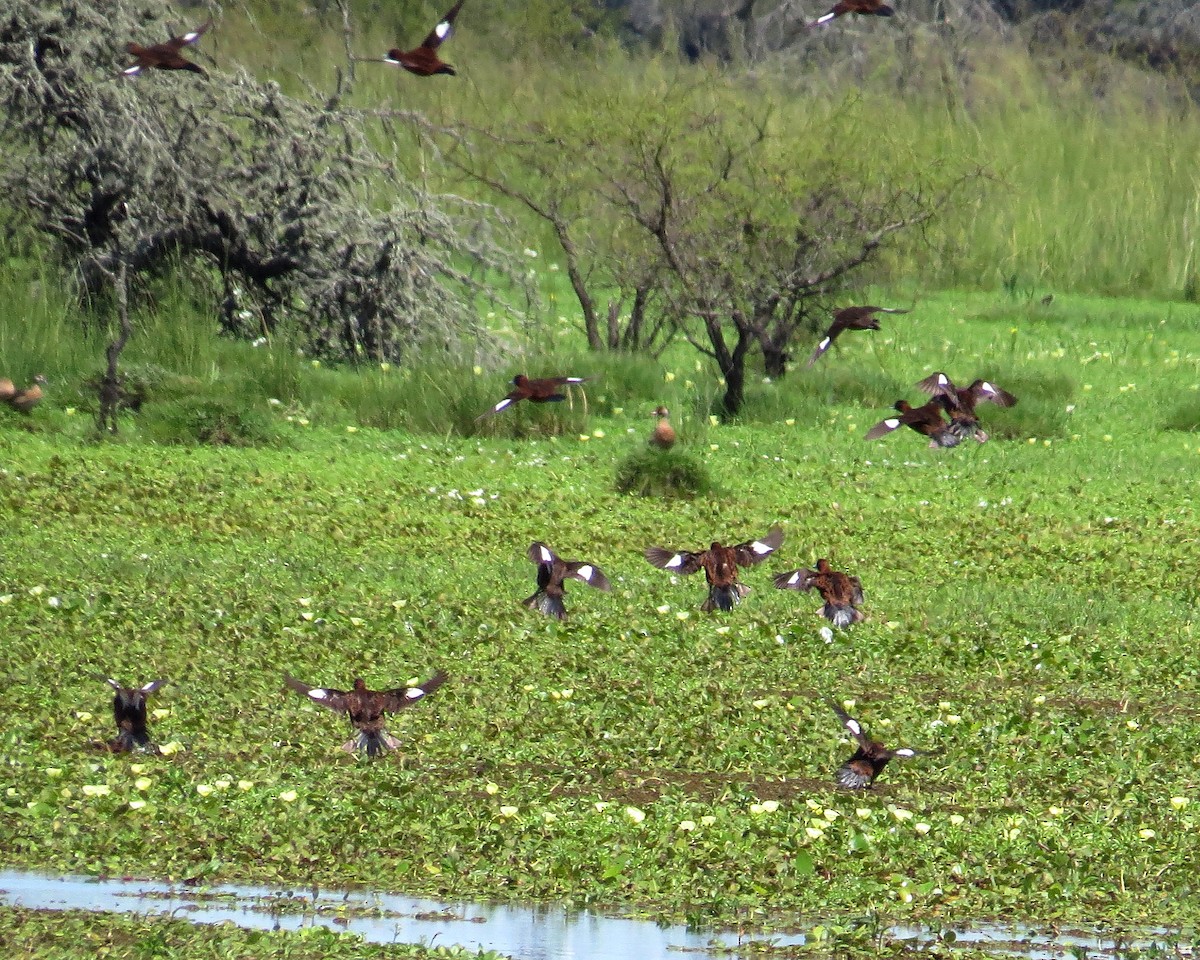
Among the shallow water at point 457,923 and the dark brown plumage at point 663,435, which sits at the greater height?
the dark brown plumage at point 663,435

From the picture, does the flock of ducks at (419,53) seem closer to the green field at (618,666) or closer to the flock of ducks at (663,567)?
the flock of ducks at (663,567)

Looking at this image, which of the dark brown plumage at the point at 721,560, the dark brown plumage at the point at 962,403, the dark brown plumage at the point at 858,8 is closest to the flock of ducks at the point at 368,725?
the dark brown plumage at the point at 721,560

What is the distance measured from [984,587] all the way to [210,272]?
31.0 ft

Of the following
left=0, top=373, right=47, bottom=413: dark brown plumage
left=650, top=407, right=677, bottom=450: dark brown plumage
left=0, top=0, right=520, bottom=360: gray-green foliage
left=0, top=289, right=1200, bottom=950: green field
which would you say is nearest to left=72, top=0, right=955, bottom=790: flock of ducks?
left=0, top=289, right=1200, bottom=950: green field

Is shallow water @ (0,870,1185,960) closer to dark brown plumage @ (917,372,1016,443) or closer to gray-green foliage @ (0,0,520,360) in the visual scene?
dark brown plumage @ (917,372,1016,443)

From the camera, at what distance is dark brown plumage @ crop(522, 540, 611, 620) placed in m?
8.51

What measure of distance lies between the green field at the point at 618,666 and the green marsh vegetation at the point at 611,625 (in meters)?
0.03

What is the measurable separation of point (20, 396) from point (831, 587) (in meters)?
8.04

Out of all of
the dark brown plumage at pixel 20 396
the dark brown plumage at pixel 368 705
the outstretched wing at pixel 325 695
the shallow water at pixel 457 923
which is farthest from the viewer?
the dark brown plumage at pixel 20 396

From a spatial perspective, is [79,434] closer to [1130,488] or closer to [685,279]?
[685,279]

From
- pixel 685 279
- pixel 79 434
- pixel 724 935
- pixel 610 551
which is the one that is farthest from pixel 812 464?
pixel 724 935

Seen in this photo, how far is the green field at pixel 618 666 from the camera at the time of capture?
20.8 ft

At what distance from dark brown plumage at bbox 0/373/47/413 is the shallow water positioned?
31.0 feet

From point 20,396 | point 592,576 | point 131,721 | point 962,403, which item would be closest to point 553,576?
point 592,576
